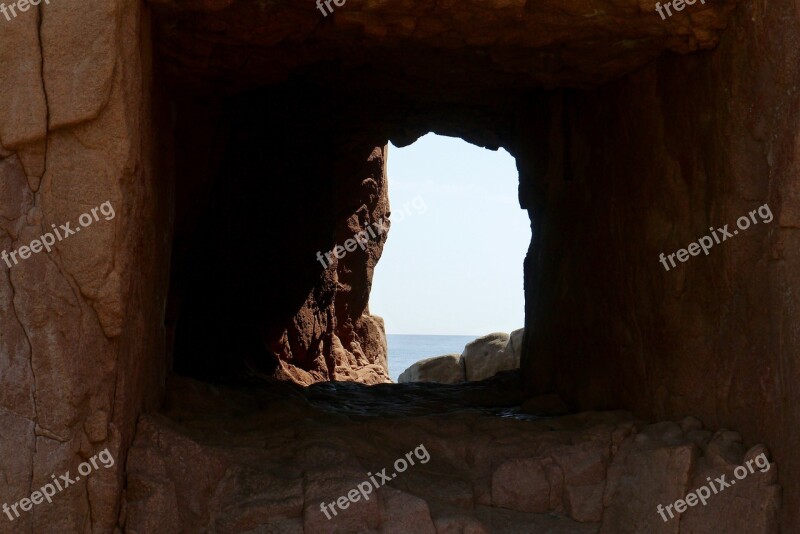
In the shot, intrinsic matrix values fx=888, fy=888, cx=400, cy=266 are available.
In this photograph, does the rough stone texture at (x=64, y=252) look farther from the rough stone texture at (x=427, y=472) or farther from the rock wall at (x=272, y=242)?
the rock wall at (x=272, y=242)

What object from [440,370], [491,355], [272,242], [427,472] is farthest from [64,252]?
[440,370]

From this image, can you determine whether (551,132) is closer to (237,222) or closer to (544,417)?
(544,417)

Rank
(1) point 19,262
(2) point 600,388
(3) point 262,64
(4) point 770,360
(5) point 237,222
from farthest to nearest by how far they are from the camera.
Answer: (5) point 237,222 → (2) point 600,388 → (3) point 262,64 → (4) point 770,360 → (1) point 19,262

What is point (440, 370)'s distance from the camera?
45.9ft

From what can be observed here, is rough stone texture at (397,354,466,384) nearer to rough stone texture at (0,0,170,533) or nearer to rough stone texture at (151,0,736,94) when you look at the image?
rough stone texture at (151,0,736,94)

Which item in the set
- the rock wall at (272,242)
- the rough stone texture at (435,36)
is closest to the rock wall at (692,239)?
the rough stone texture at (435,36)

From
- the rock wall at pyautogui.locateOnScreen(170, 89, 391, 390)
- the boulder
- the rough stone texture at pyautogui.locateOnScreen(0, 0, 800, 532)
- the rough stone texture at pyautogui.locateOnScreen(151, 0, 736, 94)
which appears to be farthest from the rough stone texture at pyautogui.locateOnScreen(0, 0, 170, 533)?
the boulder

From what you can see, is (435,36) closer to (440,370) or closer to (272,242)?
(272,242)

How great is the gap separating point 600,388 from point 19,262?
3.59m

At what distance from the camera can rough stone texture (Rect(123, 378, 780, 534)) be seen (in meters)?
4.14

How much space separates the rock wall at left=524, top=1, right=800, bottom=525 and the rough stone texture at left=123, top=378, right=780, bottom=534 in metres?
0.27

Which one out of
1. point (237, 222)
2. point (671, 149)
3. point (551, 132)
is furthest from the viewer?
point (237, 222)

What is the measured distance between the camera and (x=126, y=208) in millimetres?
3889

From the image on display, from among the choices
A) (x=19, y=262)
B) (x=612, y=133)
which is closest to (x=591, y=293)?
(x=612, y=133)
